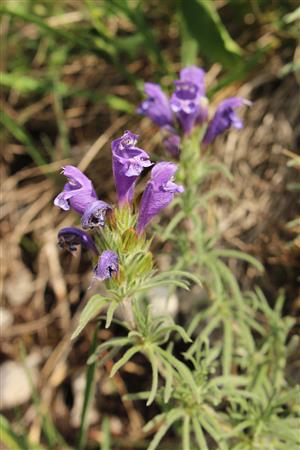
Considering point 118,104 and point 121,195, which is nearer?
point 121,195

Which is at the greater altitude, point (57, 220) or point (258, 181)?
point (57, 220)

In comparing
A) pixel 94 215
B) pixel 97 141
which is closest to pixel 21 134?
pixel 97 141

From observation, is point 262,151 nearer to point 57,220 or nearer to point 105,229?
point 57,220

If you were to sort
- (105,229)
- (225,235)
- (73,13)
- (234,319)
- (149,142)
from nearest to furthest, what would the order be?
(105,229) < (234,319) < (225,235) < (149,142) < (73,13)

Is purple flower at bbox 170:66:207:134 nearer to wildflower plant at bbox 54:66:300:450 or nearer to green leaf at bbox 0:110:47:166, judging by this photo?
wildflower plant at bbox 54:66:300:450

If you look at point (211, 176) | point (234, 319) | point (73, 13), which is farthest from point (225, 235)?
point (73, 13)

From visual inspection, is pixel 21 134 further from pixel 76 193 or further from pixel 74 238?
pixel 76 193
